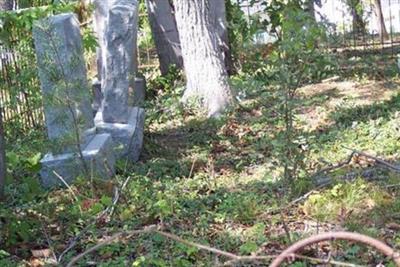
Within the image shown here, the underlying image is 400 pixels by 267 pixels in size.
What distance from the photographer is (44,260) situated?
432 cm

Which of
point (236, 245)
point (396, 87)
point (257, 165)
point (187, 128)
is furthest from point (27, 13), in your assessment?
point (236, 245)

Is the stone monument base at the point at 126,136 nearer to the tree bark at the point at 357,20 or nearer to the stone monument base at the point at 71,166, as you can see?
the stone monument base at the point at 71,166

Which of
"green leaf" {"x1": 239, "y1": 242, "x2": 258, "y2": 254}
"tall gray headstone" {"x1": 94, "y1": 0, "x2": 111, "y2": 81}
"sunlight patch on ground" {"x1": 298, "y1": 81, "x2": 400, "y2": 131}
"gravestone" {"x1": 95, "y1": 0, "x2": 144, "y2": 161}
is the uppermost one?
"tall gray headstone" {"x1": 94, "y1": 0, "x2": 111, "y2": 81}

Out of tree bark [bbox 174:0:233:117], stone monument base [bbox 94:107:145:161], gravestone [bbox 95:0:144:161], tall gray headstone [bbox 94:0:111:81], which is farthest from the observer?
tall gray headstone [bbox 94:0:111:81]

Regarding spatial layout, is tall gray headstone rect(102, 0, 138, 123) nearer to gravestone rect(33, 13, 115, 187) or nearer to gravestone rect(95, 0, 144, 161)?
gravestone rect(95, 0, 144, 161)

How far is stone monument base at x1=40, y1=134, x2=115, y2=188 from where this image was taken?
5.99 meters

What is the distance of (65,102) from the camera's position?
5.91 m

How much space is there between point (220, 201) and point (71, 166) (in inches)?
61.7

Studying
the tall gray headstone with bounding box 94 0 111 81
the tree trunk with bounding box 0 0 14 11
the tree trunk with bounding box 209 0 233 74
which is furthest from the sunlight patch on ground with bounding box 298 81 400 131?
the tree trunk with bounding box 0 0 14 11

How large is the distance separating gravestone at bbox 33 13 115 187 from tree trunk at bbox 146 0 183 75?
5.44 metres

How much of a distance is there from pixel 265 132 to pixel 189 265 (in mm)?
3791

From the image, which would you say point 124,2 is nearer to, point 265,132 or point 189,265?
point 265,132

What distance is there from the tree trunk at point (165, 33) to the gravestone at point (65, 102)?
17.9ft

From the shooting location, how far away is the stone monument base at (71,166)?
19.6 feet
